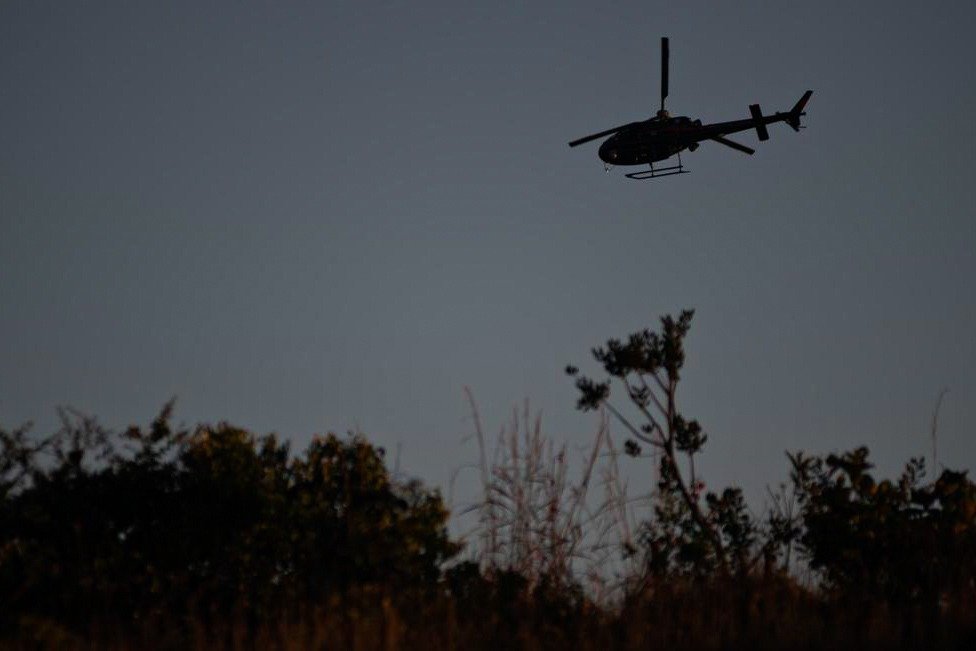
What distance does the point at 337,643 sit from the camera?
8969 millimetres

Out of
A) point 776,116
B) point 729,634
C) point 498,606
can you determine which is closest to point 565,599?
point 498,606

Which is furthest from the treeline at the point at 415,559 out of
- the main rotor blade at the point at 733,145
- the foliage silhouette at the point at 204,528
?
the main rotor blade at the point at 733,145

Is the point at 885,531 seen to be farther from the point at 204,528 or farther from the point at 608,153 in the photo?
the point at 608,153

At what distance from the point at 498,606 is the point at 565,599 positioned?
612 mm

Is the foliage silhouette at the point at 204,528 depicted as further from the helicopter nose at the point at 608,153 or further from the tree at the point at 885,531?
the helicopter nose at the point at 608,153

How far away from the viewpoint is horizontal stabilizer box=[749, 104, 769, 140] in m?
30.9

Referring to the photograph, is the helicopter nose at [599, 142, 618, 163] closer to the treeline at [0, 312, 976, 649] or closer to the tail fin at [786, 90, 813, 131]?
the tail fin at [786, 90, 813, 131]

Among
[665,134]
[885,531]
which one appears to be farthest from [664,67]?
[885,531]

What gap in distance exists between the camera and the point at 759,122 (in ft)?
101

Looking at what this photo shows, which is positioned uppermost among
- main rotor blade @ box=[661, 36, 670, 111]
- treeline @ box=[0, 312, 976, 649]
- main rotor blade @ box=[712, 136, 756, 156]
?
main rotor blade @ box=[661, 36, 670, 111]

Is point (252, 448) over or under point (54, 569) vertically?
over

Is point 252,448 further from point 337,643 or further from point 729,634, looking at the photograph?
point 729,634

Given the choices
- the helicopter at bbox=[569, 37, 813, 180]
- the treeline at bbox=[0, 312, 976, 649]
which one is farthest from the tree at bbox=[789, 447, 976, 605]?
the helicopter at bbox=[569, 37, 813, 180]

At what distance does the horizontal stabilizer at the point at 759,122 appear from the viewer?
30922mm
